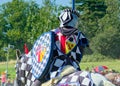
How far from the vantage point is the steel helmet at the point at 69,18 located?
6766 millimetres

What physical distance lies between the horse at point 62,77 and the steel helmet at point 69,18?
602 mm

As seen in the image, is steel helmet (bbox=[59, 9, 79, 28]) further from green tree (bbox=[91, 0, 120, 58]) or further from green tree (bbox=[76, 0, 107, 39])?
green tree (bbox=[76, 0, 107, 39])

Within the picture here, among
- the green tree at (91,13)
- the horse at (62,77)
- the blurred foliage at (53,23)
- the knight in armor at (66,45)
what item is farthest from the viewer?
the green tree at (91,13)

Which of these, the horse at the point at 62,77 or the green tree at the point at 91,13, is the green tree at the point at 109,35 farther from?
the horse at the point at 62,77

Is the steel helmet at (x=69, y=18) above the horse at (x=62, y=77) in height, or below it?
above

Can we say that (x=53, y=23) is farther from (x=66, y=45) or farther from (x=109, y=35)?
(x=66, y=45)

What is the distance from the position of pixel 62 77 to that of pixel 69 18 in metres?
0.87

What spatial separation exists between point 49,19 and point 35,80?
181 ft

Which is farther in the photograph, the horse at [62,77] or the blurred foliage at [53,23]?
the blurred foliage at [53,23]

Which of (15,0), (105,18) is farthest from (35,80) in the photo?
(15,0)

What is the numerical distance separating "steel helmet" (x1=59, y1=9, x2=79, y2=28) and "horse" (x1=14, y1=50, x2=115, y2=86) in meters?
0.60

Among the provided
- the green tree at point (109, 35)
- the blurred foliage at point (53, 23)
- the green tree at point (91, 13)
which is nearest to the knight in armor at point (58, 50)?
the blurred foliage at point (53, 23)

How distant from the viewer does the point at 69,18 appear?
Answer: 22.2 ft

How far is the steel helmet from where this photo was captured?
22.2ft
